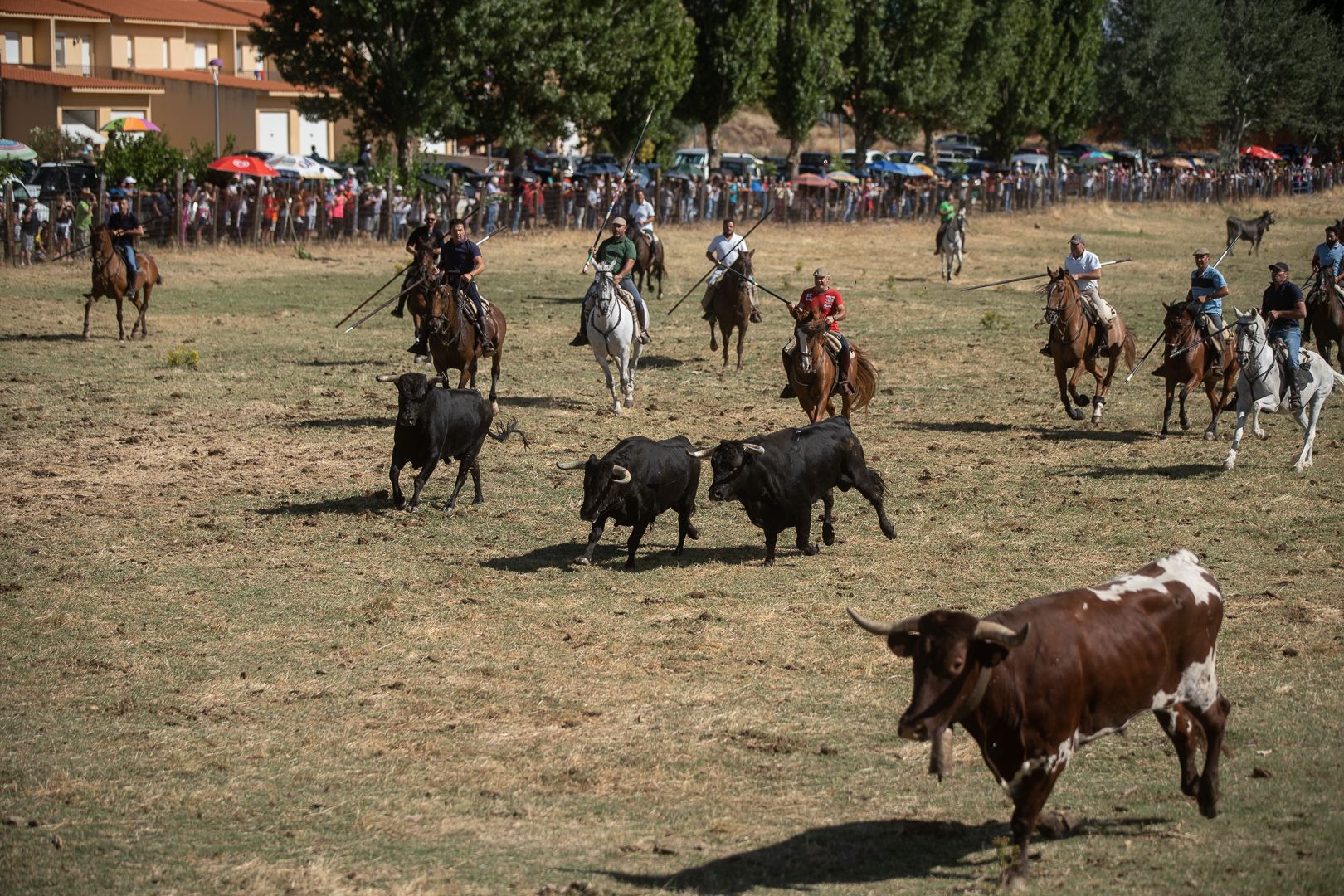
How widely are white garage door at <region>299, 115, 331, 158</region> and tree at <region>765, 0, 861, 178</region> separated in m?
23.6

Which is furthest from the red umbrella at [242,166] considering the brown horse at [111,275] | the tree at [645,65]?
the brown horse at [111,275]

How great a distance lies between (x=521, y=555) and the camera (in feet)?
46.2

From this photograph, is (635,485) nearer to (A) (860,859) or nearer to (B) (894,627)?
(A) (860,859)

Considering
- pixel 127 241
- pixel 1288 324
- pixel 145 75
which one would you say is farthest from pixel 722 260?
pixel 145 75

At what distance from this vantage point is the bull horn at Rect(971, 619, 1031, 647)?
7.21 meters

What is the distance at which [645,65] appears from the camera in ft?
168

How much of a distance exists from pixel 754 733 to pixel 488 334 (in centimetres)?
1137

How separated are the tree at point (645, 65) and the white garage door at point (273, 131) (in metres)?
21.4

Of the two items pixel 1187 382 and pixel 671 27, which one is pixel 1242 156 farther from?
pixel 1187 382

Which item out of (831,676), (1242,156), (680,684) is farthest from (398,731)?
(1242,156)

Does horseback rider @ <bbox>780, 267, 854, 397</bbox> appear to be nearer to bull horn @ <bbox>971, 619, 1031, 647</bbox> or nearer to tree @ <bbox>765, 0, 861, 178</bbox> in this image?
bull horn @ <bbox>971, 619, 1031, 647</bbox>

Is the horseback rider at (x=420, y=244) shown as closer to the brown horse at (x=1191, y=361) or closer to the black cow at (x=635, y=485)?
the black cow at (x=635, y=485)

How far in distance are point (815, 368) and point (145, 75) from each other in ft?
185

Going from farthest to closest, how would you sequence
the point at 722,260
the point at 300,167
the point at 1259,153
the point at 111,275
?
1. the point at 1259,153
2. the point at 300,167
3. the point at 111,275
4. the point at 722,260
